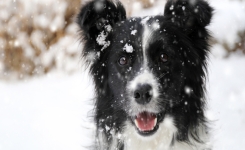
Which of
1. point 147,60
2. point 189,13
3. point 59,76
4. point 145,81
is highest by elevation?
point 59,76

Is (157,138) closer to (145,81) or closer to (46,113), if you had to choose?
(145,81)

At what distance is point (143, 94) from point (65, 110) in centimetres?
471

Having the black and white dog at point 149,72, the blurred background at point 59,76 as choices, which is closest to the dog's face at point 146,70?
the black and white dog at point 149,72

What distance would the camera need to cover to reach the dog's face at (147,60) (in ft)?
14.0

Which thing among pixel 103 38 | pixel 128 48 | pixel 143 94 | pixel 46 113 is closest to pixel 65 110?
pixel 46 113

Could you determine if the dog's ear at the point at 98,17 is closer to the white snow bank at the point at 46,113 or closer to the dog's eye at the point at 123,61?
the dog's eye at the point at 123,61

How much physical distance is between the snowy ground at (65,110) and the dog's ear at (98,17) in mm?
1505

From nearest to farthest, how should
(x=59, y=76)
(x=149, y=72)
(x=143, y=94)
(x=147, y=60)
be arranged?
1. (x=143, y=94)
2. (x=149, y=72)
3. (x=147, y=60)
4. (x=59, y=76)

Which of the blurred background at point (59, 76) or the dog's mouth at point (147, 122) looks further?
the blurred background at point (59, 76)

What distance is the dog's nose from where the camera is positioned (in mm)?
4008

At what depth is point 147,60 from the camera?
4.33m

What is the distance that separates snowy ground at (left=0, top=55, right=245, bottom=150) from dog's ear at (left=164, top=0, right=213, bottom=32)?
1.98 meters

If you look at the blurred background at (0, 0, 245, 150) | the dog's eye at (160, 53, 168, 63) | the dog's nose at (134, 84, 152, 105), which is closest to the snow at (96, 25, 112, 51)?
the dog's eye at (160, 53, 168, 63)

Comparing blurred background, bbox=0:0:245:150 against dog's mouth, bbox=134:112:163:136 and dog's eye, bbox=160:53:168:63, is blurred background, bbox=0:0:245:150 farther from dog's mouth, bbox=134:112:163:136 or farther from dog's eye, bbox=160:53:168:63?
dog's eye, bbox=160:53:168:63
